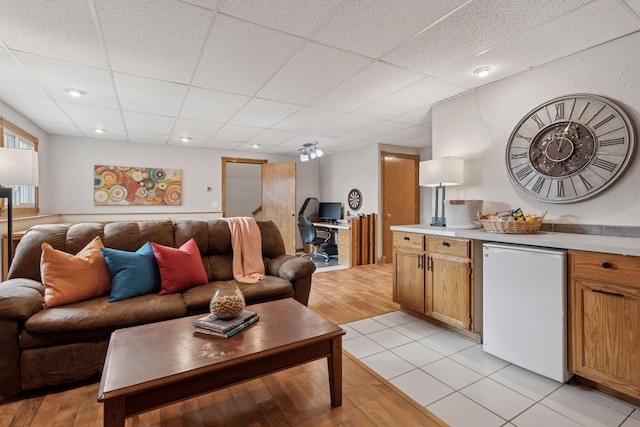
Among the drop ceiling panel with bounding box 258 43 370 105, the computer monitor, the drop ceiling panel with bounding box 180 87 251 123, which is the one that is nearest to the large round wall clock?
the drop ceiling panel with bounding box 258 43 370 105

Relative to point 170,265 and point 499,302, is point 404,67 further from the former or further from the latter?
point 170,265

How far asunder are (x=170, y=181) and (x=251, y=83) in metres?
3.55

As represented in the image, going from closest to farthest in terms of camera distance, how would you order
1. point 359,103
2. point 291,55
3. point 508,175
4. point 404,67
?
point 291,55 < point 404,67 < point 508,175 < point 359,103

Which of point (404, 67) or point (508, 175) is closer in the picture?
→ point (404, 67)

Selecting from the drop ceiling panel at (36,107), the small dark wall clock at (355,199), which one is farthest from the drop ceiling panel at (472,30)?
the drop ceiling panel at (36,107)

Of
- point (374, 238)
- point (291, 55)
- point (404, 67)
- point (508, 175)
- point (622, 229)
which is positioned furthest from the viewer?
point (374, 238)

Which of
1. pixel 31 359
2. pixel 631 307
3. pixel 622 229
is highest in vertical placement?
pixel 622 229

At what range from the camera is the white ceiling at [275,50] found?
1692mm

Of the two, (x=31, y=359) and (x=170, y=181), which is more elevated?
(x=170, y=181)

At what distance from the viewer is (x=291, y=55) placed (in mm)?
2203

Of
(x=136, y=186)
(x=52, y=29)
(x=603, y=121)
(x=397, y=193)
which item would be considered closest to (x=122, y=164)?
(x=136, y=186)

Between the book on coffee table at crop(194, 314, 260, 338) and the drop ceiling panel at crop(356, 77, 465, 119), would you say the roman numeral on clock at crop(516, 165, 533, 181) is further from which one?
the book on coffee table at crop(194, 314, 260, 338)

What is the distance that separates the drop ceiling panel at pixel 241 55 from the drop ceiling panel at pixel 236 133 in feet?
4.95

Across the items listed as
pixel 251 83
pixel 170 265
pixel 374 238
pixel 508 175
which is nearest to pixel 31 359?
pixel 170 265
